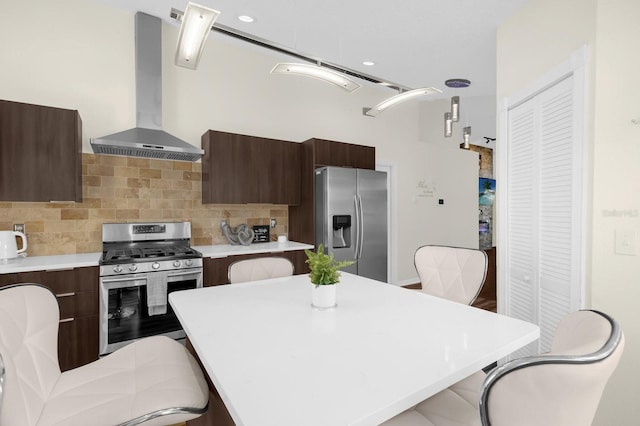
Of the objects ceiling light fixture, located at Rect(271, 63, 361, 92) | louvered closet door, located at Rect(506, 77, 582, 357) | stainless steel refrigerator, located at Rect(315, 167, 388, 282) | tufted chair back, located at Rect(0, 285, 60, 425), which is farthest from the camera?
stainless steel refrigerator, located at Rect(315, 167, 388, 282)

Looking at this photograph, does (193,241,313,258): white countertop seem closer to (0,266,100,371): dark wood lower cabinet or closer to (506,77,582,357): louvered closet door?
(0,266,100,371): dark wood lower cabinet

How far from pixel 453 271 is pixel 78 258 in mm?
2848

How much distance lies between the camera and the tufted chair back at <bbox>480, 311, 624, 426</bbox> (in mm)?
670

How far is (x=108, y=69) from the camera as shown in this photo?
3135 mm

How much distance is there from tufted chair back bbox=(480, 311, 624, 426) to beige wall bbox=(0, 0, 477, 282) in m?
3.52

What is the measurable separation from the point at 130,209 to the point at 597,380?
348cm

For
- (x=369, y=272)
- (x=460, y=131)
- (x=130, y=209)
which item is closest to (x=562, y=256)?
(x=369, y=272)

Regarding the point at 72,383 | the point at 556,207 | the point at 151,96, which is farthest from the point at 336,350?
the point at 151,96

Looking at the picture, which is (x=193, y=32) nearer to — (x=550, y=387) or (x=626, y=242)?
(x=550, y=387)

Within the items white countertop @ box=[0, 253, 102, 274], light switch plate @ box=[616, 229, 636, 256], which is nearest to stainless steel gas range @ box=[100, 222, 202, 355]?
white countertop @ box=[0, 253, 102, 274]

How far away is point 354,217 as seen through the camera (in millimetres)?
3867

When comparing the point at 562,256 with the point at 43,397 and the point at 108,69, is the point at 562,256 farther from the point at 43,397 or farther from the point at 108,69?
the point at 108,69

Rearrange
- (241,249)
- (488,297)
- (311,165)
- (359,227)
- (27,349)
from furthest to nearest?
1. (488,297)
2. (359,227)
3. (311,165)
4. (241,249)
5. (27,349)

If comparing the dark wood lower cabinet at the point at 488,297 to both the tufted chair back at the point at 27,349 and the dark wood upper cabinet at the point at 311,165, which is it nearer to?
the dark wood upper cabinet at the point at 311,165
